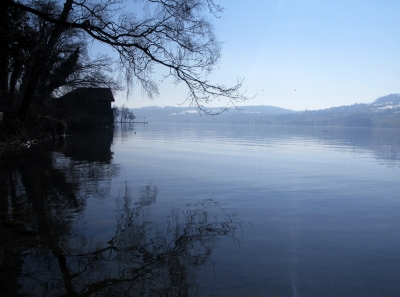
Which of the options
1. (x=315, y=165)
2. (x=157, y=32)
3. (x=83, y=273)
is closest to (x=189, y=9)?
(x=157, y=32)

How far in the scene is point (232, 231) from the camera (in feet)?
24.2

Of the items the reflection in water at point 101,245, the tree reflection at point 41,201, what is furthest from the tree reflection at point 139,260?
the tree reflection at point 41,201

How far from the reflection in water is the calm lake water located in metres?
0.02

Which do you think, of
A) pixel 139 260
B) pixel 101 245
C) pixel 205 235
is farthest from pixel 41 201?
pixel 139 260

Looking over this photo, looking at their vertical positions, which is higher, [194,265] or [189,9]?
[189,9]

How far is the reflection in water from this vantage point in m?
4.86

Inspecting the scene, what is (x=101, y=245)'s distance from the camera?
6.24 m

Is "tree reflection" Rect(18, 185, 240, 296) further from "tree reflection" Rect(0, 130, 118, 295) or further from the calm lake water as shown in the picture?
"tree reflection" Rect(0, 130, 118, 295)

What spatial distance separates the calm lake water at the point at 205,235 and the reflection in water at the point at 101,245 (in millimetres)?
24

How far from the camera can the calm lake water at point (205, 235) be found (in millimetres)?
5051

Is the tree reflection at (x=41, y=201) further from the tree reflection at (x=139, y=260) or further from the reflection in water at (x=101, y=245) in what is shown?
the tree reflection at (x=139, y=260)

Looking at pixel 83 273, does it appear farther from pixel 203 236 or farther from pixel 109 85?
pixel 109 85

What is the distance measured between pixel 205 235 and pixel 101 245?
73.6 inches

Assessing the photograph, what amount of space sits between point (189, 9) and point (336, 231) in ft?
18.7
